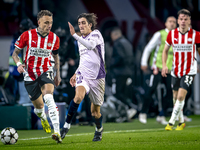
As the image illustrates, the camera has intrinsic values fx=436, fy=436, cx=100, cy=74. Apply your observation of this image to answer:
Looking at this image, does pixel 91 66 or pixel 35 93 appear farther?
pixel 35 93

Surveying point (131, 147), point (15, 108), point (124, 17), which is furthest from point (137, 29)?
point (131, 147)

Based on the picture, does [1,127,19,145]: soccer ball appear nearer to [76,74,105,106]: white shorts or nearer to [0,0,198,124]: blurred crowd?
[76,74,105,106]: white shorts

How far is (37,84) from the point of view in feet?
22.6

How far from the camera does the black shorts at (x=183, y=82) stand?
25.4 feet

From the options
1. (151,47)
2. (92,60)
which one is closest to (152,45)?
(151,47)

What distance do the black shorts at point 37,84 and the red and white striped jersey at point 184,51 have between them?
8.14ft

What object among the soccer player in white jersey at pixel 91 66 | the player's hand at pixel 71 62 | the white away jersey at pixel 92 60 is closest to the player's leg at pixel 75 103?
the soccer player in white jersey at pixel 91 66

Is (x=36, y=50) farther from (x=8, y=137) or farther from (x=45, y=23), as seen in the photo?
(x=8, y=137)

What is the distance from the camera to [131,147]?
5.52 m

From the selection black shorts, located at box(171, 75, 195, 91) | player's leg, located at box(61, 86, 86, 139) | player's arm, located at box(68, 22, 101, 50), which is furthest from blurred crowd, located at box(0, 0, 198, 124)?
player's leg, located at box(61, 86, 86, 139)

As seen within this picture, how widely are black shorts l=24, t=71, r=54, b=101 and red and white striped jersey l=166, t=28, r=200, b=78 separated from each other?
97.7 inches

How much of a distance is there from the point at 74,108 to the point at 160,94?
6.35 metres

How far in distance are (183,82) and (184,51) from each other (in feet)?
1.94

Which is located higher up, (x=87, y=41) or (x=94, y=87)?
(x=87, y=41)
